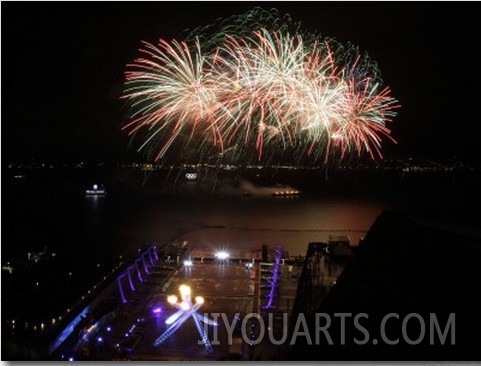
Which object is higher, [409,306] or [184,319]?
[409,306]

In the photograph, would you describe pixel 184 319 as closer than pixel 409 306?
No

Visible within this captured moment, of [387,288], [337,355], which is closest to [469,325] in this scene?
[387,288]

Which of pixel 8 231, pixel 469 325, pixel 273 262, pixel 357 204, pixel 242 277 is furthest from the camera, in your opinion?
pixel 357 204

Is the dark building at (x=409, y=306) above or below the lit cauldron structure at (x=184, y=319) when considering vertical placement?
above

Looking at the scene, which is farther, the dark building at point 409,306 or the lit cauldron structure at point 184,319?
the lit cauldron structure at point 184,319

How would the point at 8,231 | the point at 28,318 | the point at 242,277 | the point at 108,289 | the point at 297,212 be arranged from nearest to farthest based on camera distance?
the point at 28,318
the point at 108,289
the point at 242,277
the point at 8,231
the point at 297,212

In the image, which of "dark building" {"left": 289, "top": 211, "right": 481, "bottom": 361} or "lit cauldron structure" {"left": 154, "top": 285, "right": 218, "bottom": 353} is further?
"lit cauldron structure" {"left": 154, "top": 285, "right": 218, "bottom": 353}

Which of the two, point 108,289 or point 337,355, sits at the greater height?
point 337,355

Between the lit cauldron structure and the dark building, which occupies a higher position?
the dark building

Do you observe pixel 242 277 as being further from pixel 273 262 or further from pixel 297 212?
pixel 297 212

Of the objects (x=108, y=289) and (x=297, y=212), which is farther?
(x=297, y=212)
